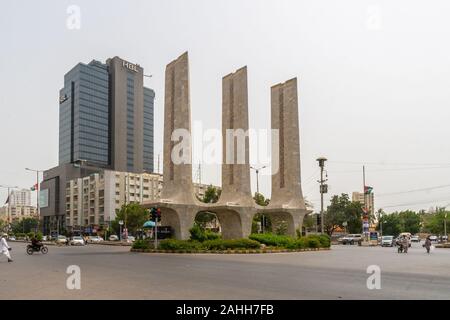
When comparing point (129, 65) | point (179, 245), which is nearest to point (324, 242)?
point (179, 245)

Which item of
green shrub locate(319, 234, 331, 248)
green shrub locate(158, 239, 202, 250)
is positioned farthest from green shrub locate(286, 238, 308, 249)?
green shrub locate(158, 239, 202, 250)

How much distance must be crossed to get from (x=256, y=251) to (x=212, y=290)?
2069 cm

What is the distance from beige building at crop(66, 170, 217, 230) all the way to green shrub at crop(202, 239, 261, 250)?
3059 inches

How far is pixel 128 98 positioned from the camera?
143 m

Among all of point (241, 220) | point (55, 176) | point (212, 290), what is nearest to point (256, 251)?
point (241, 220)

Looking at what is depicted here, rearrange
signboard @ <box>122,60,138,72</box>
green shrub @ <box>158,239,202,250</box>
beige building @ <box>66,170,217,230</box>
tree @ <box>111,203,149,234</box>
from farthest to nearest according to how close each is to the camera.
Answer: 1. signboard @ <box>122,60,138,72</box>
2. beige building @ <box>66,170,217,230</box>
3. tree @ <box>111,203,149,234</box>
4. green shrub @ <box>158,239,202,250</box>

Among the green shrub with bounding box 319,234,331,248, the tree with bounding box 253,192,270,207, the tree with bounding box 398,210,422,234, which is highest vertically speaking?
the tree with bounding box 253,192,270,207

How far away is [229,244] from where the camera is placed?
107 ft

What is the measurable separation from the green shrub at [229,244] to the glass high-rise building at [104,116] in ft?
344

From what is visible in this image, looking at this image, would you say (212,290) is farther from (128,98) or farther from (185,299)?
(128,98)

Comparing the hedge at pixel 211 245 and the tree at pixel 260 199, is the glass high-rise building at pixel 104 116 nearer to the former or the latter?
the tree at pixel 260 199

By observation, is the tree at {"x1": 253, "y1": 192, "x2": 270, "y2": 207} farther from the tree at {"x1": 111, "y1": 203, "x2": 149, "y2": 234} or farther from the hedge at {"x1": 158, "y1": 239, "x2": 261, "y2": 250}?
the hedge at {"x1": 158, "y1": 239, "x2": 261, "y2": 250}

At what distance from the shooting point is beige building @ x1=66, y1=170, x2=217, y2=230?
112312mm

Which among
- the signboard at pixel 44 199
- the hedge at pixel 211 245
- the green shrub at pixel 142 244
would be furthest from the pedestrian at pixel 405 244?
the signboard at pixel 44 199
